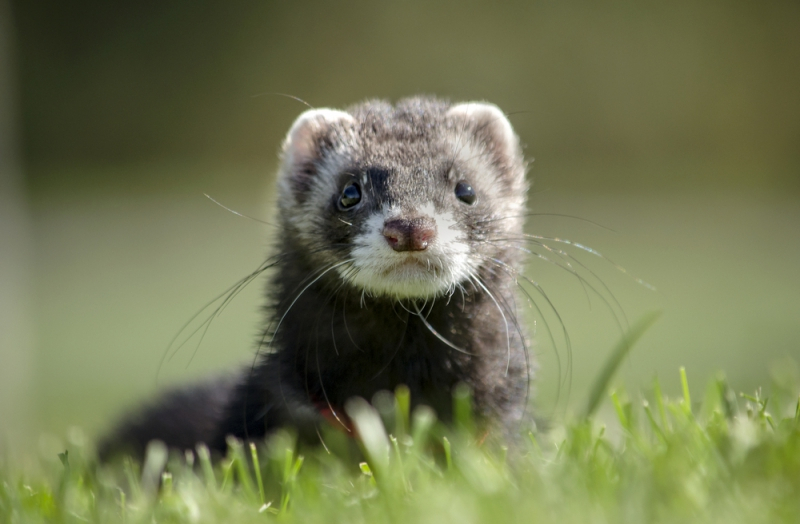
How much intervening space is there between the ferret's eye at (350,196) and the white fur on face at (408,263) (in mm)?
251

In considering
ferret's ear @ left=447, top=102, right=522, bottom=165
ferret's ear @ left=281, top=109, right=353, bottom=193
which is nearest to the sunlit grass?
ferret's ear @ left=281, top=109, right=353, bottom=193

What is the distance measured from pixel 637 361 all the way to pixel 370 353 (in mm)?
6680

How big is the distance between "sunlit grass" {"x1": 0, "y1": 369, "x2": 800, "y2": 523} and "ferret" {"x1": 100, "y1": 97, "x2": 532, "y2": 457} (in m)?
0.47

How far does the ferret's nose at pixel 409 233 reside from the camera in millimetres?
2828

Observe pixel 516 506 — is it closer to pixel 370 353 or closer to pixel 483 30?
pixel 370 353

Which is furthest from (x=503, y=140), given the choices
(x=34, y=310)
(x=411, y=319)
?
(x=34, y=310)

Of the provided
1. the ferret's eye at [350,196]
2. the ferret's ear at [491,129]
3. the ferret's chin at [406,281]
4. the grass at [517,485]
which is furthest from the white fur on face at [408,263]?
the ferret's ear at [491,129]

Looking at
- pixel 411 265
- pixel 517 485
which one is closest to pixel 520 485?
pixel 517 485

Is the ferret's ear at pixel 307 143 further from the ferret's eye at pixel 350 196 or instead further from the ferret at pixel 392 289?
the ferret's eye at pixel 350 196

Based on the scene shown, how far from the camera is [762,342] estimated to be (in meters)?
8.59

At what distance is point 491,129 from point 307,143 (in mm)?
862

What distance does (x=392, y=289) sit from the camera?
2965 millimetres

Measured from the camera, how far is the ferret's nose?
2.83 metres

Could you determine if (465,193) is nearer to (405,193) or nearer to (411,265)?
(405,193)
